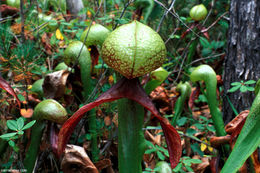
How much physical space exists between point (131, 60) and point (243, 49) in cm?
101

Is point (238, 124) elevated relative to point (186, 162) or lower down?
elevated

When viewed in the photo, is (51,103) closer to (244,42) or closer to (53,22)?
(53,22)

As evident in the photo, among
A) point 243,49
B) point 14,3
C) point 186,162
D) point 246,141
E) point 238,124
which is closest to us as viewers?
point 246,141

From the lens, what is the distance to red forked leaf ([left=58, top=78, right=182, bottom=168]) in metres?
0.55

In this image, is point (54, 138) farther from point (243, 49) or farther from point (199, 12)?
point (199, 12)

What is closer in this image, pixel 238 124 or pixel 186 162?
pixel 238 124

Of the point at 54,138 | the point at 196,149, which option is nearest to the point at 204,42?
the point at 196,149

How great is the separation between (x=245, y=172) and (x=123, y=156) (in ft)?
1.59

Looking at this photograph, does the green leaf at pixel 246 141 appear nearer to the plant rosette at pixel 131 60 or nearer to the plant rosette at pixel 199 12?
the plant rosette at pixel 131 60

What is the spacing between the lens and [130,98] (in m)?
0.56

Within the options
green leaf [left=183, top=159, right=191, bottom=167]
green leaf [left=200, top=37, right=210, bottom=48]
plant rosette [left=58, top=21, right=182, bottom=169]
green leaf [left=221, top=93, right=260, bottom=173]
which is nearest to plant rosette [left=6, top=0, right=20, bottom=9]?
green leaf [left=200, top=37, right=210, bottom=48]

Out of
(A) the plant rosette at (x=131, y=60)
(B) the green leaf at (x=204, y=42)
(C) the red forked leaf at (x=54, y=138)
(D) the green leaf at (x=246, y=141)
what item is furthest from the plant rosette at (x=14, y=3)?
(D) the green leaf at (x=246, y=141)

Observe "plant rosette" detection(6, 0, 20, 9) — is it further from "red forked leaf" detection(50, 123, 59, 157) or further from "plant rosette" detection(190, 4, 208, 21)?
"plant rosette" detection(190, 4, 208, 21)

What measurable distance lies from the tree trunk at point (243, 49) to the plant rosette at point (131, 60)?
0.88 meters
